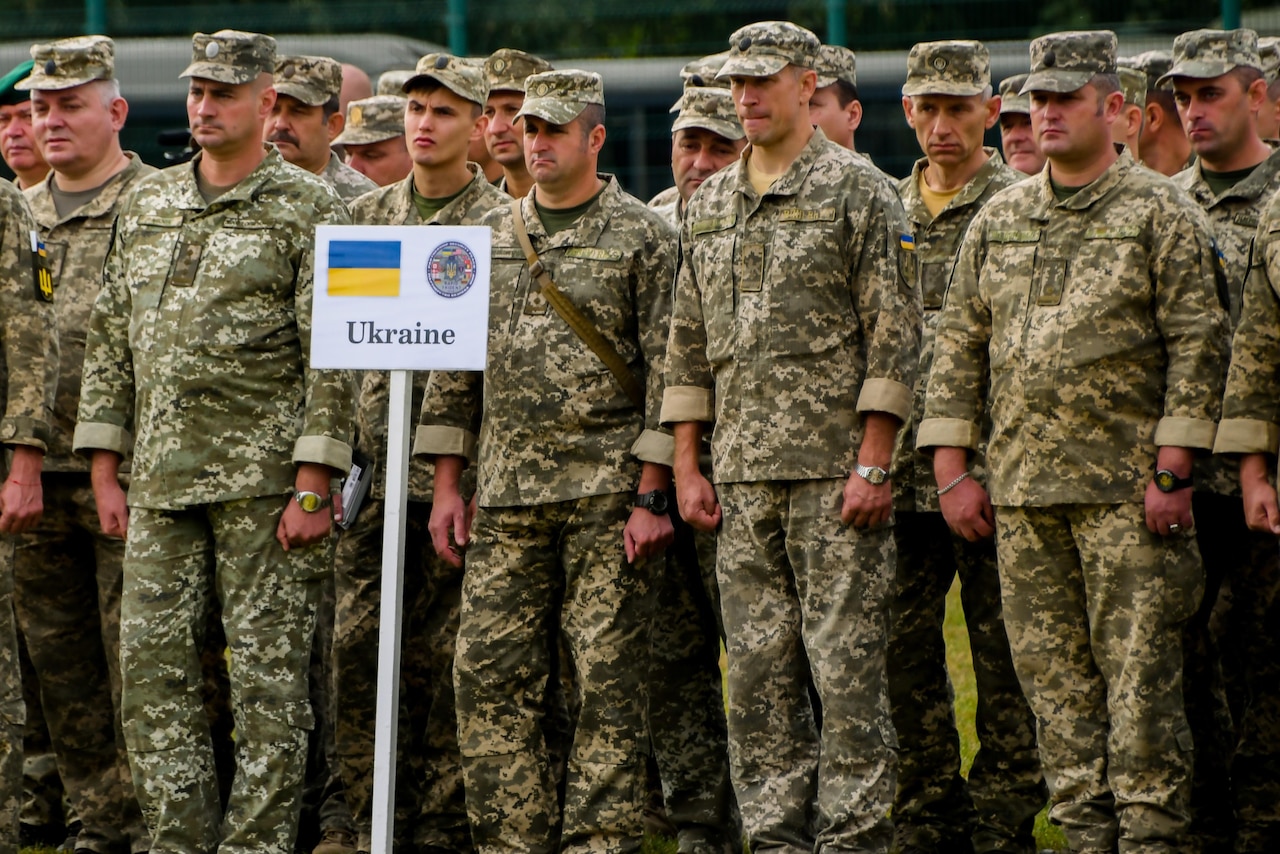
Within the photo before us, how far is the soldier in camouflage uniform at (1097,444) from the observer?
18.9 feet

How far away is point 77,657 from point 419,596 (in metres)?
1.22

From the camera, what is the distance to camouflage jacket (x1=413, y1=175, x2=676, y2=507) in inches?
248

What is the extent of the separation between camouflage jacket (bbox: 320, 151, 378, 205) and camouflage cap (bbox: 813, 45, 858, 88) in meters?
1.83

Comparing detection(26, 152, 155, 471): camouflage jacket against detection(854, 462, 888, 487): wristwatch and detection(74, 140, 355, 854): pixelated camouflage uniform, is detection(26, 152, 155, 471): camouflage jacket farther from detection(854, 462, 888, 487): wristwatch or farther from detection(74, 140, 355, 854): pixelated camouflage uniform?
detection(854, 462, 888, 487): wristwatch

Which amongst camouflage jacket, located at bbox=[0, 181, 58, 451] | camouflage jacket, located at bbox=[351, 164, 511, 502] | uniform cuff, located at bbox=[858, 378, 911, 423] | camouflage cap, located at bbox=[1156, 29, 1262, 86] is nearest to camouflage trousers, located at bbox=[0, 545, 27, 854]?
camouflage jacket, located at bbox=[0, 181, 58, 451]

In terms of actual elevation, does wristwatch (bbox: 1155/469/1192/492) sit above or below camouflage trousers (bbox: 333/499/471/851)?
above

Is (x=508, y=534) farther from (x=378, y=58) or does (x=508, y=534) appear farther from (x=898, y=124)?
(x=378, y=58)

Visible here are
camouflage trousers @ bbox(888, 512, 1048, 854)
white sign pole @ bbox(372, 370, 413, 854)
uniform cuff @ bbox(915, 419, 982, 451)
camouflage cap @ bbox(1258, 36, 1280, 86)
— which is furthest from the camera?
camouflage cap @ bbox(1258, 36, 1280, 86)

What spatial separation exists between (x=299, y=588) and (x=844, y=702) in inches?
66.0

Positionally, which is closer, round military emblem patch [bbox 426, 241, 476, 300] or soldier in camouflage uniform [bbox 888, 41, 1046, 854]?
round military emblem patch [bbox 426, 241, 476, 300]

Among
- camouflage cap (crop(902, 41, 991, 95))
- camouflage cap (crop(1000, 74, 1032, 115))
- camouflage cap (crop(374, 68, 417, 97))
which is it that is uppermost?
camouflage cap (crop(374, 68, 417, 97))

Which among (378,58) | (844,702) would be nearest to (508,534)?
(844,702)

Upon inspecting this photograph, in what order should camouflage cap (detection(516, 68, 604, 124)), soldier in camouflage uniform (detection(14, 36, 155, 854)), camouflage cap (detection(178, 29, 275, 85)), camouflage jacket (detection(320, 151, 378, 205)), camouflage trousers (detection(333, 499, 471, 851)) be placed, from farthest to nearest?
camouflage jacket (detection(320, 151, 378, 205))
soldier in camouflage uniform (detection(14, 36, 155, 854))
camouflage trousers (detection(333, 499, 471, 851))
camouflage cap (detection(516, 68, 604, 124))
camouflage cap (detection(178, 29, 275, 85))

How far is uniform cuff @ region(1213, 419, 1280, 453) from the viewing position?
18.9 ft
